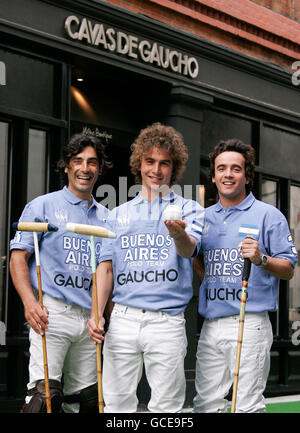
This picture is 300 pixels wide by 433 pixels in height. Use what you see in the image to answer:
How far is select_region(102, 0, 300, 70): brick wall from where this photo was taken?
962 cm

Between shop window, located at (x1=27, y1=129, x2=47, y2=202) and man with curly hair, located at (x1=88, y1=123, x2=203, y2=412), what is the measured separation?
3293 mm

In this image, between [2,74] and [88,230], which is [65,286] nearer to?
[88,230]

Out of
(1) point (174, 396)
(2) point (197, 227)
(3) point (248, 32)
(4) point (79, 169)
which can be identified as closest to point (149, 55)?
(3) point (248, 32)

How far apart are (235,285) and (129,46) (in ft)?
14.8

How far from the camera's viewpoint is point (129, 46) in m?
9.01

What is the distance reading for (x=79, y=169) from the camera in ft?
18.2

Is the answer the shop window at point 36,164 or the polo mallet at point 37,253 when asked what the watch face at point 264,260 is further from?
the shop window at point 36,164

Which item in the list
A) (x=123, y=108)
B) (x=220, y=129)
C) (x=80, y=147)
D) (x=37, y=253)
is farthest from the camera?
(x=220, y=129)

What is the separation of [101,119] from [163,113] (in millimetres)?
842

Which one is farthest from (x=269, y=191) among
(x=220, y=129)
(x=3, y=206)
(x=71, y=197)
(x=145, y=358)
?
(x=145, y=358)

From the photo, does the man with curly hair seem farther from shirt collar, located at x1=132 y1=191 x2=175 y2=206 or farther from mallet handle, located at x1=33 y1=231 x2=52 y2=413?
mallet handle, located at x1=33 y1=231 x2=52 y2=413

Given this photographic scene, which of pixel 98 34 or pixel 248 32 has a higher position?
pixel 248 32

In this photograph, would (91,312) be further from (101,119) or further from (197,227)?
(101,119)
